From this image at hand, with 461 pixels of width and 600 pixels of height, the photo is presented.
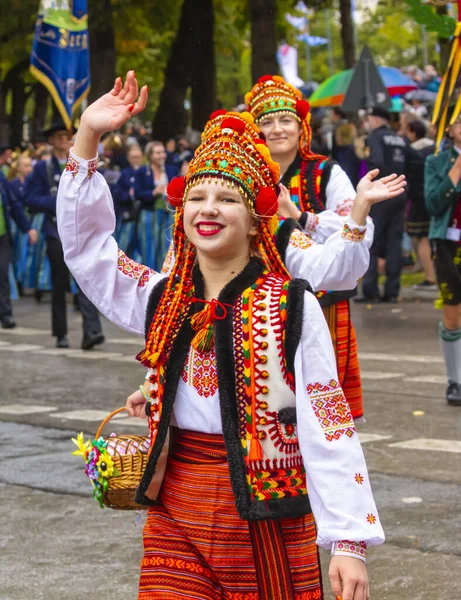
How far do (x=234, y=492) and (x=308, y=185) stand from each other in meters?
3.52

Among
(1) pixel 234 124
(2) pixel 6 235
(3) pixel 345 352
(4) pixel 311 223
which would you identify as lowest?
(2) pixel 6 235

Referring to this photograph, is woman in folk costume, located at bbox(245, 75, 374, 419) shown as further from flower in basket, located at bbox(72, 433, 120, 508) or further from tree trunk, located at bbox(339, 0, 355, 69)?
tree trunk, located at bbox(339, 0, 355, 69)

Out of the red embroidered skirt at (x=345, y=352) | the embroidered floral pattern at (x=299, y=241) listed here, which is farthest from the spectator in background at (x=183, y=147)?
the embroidered floral pattern at (x=299, y=241)

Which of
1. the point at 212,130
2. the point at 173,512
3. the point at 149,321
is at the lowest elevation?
the point at 173,512

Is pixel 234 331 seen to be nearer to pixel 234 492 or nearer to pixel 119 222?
pixel 234 492

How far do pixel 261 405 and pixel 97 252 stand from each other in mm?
698

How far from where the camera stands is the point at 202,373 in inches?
136

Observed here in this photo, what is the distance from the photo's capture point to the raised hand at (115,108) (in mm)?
3578

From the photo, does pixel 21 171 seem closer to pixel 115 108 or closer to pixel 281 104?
pixel 281 104

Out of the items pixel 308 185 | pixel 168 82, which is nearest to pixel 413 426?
pixel 308 185

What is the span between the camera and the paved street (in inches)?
218

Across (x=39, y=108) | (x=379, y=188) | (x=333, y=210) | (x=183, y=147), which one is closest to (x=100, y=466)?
(x=379, y=188)

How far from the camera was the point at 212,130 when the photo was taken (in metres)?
3.69

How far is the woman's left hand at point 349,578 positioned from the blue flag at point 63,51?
48.5ft
